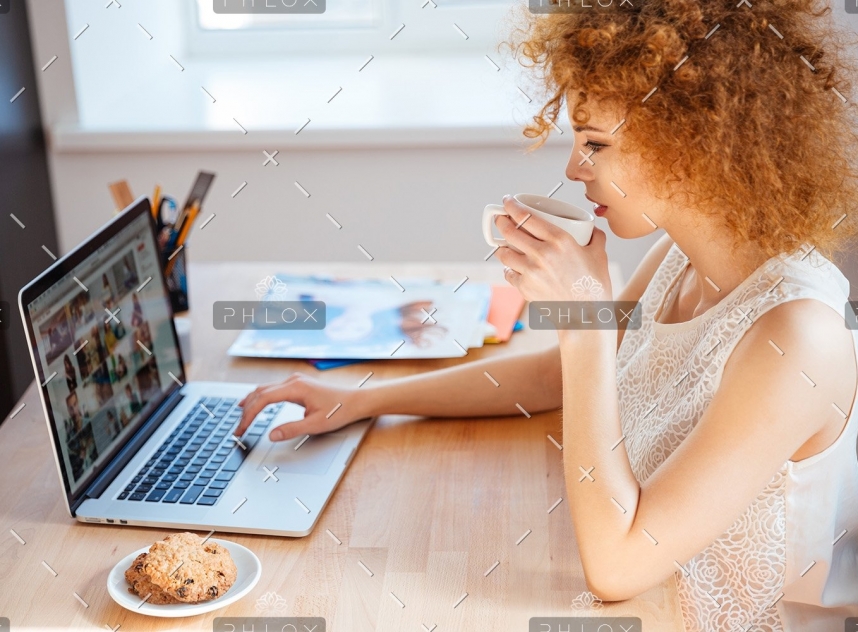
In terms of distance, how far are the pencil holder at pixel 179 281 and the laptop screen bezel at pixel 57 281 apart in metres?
0.20

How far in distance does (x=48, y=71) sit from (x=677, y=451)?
6.16 feet

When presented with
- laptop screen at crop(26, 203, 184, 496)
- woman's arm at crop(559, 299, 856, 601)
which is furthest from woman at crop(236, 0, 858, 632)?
laptop screen at crop(26, 203, 184, 496)

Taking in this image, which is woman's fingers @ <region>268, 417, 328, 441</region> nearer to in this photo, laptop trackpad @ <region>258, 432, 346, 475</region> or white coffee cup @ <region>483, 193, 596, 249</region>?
laptop trackpad @ <region>258, 432, 346, 475</region>

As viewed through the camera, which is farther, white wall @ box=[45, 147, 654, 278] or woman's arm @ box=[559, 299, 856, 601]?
white wall @ box=[45, 147, 654, 278]

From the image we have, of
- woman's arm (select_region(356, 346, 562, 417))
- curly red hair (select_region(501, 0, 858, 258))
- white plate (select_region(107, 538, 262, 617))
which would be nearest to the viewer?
white plate (select_region(107, 538, 262, 617))

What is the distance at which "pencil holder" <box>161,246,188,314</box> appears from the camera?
4.78ft

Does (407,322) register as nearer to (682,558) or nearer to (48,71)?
(682,558)

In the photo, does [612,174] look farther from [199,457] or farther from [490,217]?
[199,457]

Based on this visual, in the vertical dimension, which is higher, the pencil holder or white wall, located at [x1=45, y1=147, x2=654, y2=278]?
the pencil holder

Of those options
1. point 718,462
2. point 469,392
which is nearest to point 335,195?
point 469,392

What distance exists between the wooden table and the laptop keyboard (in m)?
0.06

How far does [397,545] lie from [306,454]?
0.22 meters

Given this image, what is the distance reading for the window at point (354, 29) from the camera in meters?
2.52

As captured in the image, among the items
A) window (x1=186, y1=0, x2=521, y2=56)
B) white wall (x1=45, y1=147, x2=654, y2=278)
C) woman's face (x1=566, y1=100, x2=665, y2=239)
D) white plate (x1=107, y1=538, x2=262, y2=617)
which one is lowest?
white wall (x1=45, y1=147, x2=654, y2=278)
